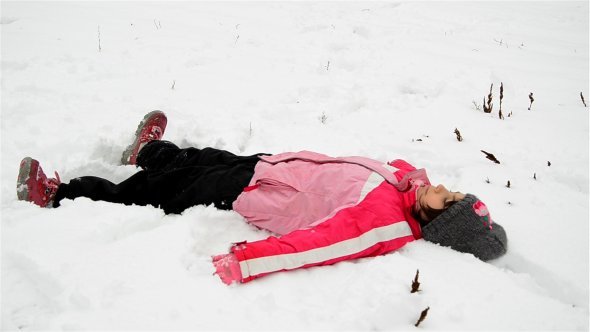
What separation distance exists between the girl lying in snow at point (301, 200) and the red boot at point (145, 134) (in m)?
0.14

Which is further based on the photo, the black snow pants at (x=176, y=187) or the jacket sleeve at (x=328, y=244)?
the black snow pants at (x=176, y=187)

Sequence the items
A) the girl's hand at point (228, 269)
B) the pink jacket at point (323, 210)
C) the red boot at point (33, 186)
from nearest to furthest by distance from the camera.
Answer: the girl's hand at point (228, 269), the pink jacket at point (323, 210), the red boot at point (33, 186)

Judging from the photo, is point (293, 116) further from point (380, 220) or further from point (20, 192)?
point (20, 192)

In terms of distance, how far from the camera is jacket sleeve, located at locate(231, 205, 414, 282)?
6.47 ft

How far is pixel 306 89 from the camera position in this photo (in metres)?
4.50

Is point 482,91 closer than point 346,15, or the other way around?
point 482,91

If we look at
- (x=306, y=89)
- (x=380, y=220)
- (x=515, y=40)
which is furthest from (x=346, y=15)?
(x=380, y=220)

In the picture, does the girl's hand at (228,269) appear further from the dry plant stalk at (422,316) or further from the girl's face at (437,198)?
the girl's face at (437,198)

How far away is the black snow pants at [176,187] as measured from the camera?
2652 mm

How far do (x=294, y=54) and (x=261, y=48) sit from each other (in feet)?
1.65

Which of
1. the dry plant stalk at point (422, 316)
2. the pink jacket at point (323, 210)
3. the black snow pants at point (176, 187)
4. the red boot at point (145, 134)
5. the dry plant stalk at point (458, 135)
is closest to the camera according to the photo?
the dry plant stalk at point (422, 316)

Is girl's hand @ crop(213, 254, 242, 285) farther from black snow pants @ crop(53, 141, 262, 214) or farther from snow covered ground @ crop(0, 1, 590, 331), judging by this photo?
black snow pants @ crop(53, 141, 262, 214)

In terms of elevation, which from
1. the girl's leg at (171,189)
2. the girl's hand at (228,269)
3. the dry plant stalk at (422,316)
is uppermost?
the girl's leg at (171,189)

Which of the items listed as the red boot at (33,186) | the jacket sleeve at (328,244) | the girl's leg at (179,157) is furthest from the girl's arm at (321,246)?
the red boot at (33,186)
